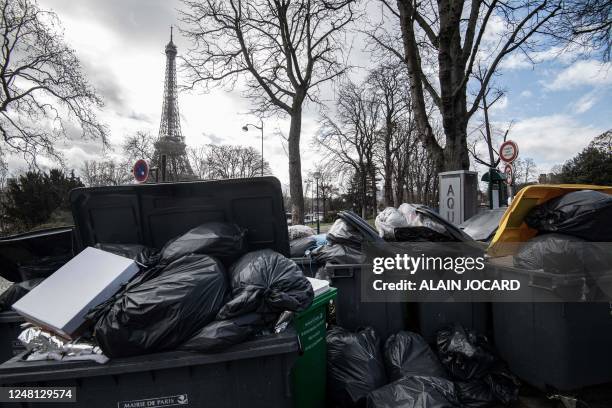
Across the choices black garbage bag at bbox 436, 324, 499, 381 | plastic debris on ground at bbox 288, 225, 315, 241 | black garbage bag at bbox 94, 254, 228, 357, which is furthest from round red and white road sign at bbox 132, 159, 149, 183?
black garbage bag at bbox 436, 324, 499, 381

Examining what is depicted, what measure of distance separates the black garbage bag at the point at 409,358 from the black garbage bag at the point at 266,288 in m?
1.14

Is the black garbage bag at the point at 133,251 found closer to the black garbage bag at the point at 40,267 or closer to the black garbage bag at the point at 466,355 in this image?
the black garbage bag at the point at 40,267

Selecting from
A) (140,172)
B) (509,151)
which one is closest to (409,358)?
(509,151)

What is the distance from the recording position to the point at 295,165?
38.4 ft

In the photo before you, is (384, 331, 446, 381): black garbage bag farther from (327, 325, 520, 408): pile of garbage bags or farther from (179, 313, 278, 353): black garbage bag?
(179, 313, 278, 353): black garbage bag

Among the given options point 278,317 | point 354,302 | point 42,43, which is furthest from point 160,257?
point 42,43

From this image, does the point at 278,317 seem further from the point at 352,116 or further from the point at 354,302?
the point at 352,116

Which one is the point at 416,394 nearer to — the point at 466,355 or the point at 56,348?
the point at 466,355

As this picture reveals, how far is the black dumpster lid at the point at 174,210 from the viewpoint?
8.32 feet

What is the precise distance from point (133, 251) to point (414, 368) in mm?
2240

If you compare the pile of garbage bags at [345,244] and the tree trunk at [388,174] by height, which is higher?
the tree trunk at [388,174]

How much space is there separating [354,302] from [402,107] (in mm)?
23228

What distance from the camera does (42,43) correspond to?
13.2m

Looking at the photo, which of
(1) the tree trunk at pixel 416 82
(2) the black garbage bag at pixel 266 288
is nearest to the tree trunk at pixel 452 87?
(1) the tree trunk at pixel 416 82
